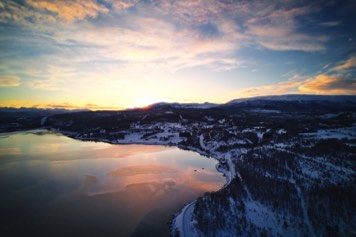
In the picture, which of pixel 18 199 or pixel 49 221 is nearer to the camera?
pixel 49 221

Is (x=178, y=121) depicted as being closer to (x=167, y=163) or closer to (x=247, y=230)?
(x=167, y=163)

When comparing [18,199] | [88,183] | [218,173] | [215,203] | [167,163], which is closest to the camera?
[215,203]

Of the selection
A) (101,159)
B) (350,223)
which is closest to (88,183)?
(101,159)

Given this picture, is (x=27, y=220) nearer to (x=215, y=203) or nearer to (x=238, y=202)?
(x=215, y=203)

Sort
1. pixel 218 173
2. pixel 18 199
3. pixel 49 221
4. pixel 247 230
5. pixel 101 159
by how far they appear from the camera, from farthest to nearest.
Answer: pixel 101 159 < pixel 218 173 < pixel 18 199 < pixel 49 221 < pixel 247 230

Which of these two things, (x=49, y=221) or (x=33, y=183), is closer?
(x=49, y=221)

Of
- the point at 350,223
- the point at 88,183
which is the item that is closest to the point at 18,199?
the point at 88,183
